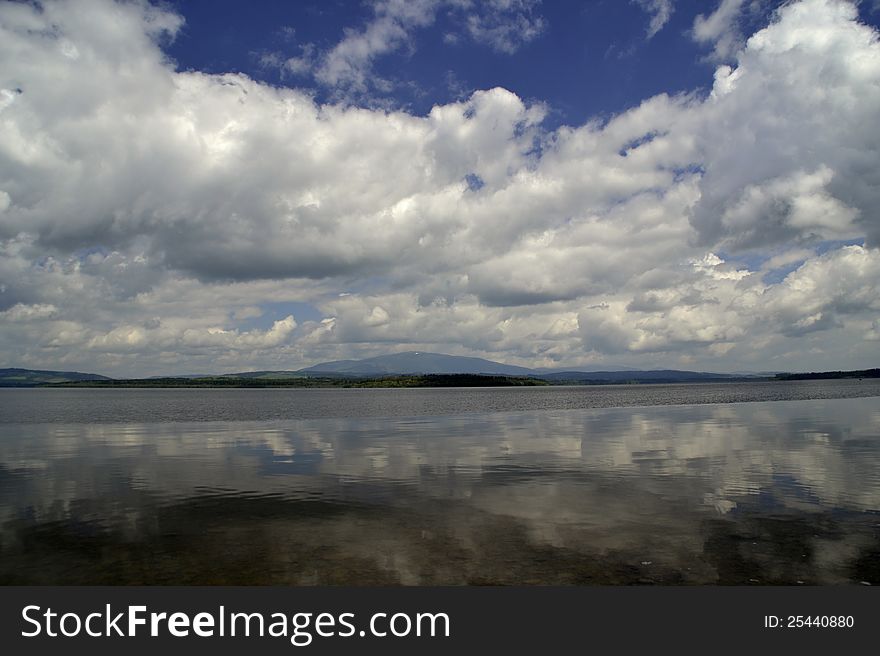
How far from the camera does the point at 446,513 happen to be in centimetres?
2197

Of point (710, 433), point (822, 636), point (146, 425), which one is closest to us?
point (822, 636)

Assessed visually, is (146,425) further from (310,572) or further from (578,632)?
(578,632)

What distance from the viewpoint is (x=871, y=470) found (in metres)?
30.2

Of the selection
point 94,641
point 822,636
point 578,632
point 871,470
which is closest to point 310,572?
point 94,641

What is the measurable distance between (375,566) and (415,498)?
358 inches

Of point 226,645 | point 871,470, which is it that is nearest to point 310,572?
point 226,645

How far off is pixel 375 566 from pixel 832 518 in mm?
16739

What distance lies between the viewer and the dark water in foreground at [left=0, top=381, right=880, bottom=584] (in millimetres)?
15430

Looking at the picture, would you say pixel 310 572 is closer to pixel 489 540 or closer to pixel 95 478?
pixel 489 540

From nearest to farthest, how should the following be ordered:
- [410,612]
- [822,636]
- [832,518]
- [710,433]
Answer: [822,636]
[410,612]
[832,518]
[710,433]

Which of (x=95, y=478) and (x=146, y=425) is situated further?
(x=146, y=425)

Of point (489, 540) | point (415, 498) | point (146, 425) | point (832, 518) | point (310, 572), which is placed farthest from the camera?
point (146, 425)

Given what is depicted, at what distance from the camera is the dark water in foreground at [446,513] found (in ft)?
50.6

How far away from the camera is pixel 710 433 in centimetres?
5106
